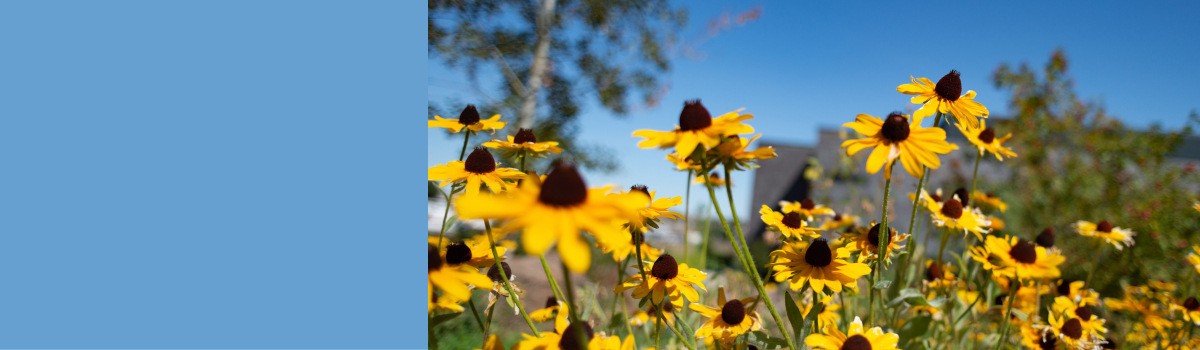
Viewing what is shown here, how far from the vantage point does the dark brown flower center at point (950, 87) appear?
62cm

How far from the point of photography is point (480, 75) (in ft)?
11.1

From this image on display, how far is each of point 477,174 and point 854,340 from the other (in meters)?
0.39

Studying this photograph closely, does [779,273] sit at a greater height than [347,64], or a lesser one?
lesser

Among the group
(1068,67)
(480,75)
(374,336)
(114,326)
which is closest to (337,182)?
(374,336)

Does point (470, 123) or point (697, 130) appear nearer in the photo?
point (697, 130)

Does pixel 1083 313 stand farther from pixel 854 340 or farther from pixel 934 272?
pixel 854 340

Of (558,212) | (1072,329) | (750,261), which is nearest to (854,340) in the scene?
(750,261)

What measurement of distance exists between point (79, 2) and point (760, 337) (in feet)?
4.17

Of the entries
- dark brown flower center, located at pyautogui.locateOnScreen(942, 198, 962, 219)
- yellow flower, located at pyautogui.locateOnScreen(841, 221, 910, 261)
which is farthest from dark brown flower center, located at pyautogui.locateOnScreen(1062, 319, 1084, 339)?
yellow flower, located at pyautogui.locateOnScreen(841, 221, 910, 261)

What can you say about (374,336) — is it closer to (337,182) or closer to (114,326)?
(337,182)

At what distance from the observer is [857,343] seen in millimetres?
577

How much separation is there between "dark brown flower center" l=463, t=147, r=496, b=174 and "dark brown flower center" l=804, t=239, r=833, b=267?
336mm

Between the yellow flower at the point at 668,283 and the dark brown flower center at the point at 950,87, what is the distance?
0.30 meters

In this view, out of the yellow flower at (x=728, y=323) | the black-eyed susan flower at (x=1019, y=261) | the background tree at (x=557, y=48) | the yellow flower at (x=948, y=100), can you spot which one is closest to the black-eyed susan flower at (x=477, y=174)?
the yellow flower at (x=728, y=323)
